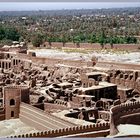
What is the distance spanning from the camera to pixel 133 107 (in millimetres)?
14000

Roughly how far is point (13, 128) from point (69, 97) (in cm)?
632

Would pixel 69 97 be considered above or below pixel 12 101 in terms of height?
below

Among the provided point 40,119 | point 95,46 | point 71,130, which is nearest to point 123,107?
point 71,130

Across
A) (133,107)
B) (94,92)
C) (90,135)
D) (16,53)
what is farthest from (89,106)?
(16,53)

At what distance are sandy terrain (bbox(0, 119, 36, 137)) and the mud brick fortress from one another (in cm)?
26

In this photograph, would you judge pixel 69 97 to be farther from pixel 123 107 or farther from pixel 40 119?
pixel 123 107

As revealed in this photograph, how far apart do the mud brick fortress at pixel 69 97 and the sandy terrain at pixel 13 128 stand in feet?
0.87

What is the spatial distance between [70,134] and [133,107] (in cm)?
279

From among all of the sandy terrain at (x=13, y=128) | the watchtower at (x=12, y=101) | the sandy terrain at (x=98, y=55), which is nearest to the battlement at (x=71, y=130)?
the sandy terrain at (x=13, y=128)

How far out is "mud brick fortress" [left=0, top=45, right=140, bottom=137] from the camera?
516 inches

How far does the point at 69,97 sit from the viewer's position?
2020 cm

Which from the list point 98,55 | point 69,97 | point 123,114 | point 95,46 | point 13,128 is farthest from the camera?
point 95,46

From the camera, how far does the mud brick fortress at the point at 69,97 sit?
13.1 m

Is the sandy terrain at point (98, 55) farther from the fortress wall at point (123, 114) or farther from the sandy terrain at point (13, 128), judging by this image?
the fortress wall at point (123, 114)
